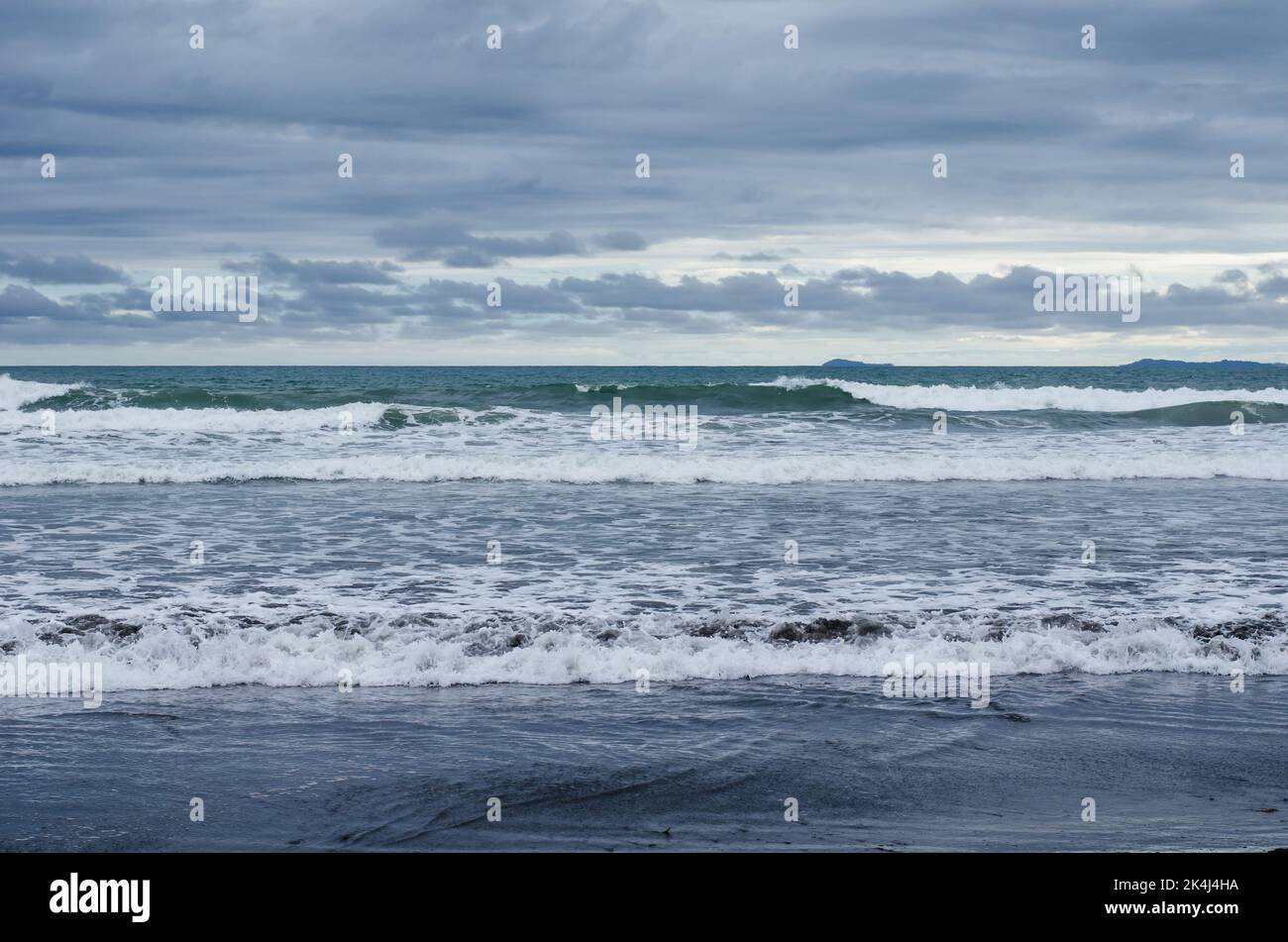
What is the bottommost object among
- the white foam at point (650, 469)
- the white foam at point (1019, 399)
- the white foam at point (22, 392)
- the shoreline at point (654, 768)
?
the shoreline at point (654, 768)

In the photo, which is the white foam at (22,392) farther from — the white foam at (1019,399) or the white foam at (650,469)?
the white foam at (1019,399)

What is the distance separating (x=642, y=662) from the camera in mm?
8039

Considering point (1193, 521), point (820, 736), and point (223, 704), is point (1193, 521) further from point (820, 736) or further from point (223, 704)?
point (223, 704)

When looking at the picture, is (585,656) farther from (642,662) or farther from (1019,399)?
(1019,399)

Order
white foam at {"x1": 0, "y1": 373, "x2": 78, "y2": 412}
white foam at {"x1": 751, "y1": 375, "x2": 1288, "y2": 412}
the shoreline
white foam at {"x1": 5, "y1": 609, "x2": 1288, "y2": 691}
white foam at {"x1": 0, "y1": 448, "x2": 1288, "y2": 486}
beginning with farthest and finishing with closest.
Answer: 1. white foam at {"x1": 751, "y1": 375, "x2": 1288, "y2": 412}
2. white foam at {"x1": 0, "y1": 373, "x2": 78, "y2": 412}
3. white foam at {"x1": 0, "y1": 448, "x2": 1288, "y2": 486}
4. white foam at {"x1": 5, "y1": 609, "x2": 1288, "y2": 691}
5. the shoreline

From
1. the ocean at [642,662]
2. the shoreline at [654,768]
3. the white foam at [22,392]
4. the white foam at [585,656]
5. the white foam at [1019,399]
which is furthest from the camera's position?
the white foam at [1019,399]

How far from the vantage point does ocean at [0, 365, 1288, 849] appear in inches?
208

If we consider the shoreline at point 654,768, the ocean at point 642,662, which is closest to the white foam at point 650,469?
the ocean at point 642,662

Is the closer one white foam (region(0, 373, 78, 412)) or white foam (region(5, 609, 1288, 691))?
white foam (region(5, 609, 1288, 691))

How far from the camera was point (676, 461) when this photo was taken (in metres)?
22.0

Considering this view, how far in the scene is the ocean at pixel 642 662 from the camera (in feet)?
17.4

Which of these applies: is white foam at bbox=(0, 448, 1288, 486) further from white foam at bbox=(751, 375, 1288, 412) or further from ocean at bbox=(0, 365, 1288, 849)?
white foam at bbox=(751, 375, 1288, 412)

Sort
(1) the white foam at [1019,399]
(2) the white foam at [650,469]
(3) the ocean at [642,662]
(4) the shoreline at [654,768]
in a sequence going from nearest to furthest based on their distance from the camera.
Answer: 1. (4) the shoreline at [654,768]
2. (3) the ocean at [642,662]
3. (2) the white foam at [650,469]
4. (1) the white foam at [1019,399]

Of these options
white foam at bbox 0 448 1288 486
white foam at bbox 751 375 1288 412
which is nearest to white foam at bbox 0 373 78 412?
white foam at bbox 0 448 1288 486
